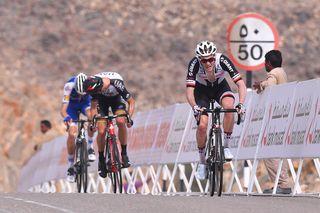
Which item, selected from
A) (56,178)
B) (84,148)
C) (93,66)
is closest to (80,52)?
(93,66)

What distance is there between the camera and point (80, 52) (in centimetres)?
8131

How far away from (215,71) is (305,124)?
4.44ft

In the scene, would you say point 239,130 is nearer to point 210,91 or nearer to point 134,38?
point 210,91

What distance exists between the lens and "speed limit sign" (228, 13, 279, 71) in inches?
1013

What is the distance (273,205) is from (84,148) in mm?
8389

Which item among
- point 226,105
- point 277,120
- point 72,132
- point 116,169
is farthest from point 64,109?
point 226,105

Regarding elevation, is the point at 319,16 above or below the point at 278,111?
above

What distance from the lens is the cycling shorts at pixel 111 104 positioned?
22.8m

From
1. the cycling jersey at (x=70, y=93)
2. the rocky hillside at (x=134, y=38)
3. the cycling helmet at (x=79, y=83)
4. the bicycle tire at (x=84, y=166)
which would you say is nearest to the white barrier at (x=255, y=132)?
the bicycle tire at (x=84, y=166)

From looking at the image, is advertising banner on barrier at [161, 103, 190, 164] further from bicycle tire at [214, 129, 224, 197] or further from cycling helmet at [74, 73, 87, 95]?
bicycle tire at [214, 129, 224, 197]

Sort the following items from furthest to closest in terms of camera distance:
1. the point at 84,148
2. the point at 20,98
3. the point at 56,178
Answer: the point at 20,98 < the point at 56,178 < the point at 84,148

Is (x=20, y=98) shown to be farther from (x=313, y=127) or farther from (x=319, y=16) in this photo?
(x=313, y=127)

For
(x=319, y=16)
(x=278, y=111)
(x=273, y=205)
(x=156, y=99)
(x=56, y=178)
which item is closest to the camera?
(x=273, y=205)

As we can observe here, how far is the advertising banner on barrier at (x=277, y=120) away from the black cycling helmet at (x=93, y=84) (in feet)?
8.24
